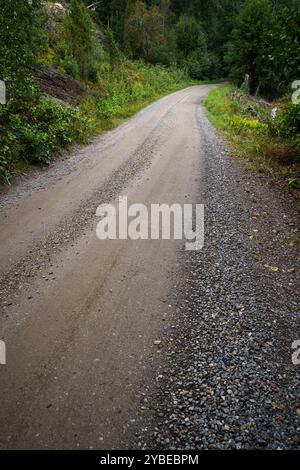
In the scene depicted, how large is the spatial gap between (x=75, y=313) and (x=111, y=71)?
86.2 feet

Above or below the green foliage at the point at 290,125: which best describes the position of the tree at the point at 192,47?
above

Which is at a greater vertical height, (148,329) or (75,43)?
(75,43)

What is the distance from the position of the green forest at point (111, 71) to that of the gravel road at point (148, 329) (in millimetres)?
3075

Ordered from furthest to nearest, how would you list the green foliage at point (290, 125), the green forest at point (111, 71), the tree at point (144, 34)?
the tree at point (144, 34)
the green foliage at point (290, 125)
the green forest at point (111, 71)

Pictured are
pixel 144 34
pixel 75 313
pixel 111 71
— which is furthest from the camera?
A: pixel 144 34

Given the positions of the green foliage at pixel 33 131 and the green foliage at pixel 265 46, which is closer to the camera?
the green foliage at pixel 265 46

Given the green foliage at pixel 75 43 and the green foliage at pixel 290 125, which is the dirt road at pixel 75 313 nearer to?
the green foliage at pixel 290 125

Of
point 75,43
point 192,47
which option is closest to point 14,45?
point 75,43

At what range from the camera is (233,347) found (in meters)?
3.33

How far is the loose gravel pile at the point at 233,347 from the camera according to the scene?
101 inches

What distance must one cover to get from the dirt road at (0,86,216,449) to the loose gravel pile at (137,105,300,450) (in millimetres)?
279

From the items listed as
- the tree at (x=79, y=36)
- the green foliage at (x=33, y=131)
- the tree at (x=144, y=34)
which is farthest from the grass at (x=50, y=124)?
the tree at (x=144, y=34)

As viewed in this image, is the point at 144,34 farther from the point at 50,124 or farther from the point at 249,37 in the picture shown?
the point at 50,124
